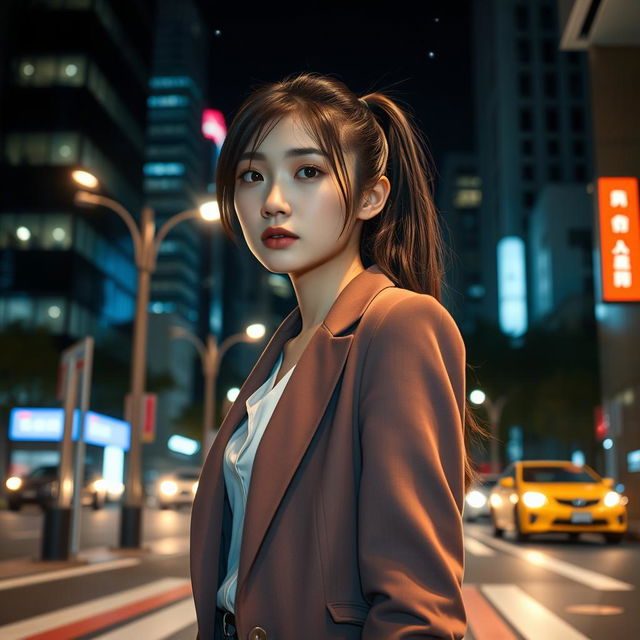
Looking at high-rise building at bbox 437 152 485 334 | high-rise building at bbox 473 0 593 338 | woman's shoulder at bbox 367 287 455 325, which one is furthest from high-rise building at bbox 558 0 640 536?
high-rise building at bbox 437 152 485 334

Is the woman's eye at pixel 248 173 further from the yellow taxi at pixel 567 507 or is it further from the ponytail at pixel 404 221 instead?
the yellow taxi at pixel 567 507

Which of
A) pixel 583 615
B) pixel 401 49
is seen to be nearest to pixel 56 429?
pixel 583 615

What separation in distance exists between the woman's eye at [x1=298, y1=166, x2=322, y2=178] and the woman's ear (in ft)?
0.47

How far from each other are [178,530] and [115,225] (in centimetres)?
4088

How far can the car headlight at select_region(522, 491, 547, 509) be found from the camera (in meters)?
16.0

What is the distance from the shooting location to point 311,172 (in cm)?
192

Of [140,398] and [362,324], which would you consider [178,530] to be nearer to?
[140,398]

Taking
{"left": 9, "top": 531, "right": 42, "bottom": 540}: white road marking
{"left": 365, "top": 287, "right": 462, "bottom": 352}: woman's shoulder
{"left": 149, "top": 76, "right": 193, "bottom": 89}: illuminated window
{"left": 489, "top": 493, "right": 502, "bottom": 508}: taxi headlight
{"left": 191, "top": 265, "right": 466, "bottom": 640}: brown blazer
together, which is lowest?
{"left": 9, "top": 531, "right": 42, "bottom": 540}: white road marking

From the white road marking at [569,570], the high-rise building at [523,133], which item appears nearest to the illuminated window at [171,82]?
the high-rise building at [523,133]

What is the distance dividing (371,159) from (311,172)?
0.52ft

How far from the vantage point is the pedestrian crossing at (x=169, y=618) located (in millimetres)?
6375

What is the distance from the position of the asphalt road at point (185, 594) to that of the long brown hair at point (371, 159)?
4842 millimetres

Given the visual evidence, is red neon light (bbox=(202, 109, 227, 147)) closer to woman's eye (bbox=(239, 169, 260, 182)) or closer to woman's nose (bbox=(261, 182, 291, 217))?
woman's eye (bbox=(239, 169, 260, 182))

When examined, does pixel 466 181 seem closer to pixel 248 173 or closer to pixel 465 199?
pixel 465 199
